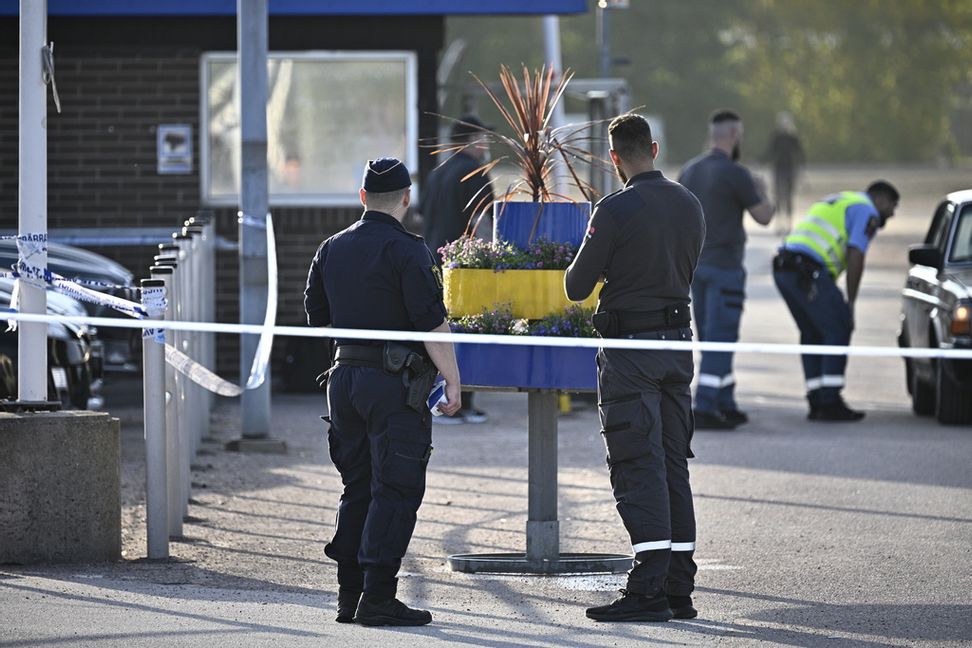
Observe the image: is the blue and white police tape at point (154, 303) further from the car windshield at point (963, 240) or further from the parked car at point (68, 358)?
the car windshield at point (963, 240)

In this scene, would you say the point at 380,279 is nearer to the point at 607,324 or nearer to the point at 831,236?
the point at 607,324

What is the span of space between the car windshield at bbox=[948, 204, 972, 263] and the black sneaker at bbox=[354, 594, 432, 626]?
740 centimetres

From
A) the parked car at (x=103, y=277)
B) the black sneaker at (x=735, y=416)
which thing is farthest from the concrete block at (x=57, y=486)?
the black sneaker at (x=735, y=416)

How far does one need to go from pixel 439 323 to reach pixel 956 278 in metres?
6.88

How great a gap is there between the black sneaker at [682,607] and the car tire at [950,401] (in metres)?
5.86

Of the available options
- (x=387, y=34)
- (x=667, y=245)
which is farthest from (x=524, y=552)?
(x=387, y=34)

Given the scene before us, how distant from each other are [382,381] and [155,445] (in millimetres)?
1700

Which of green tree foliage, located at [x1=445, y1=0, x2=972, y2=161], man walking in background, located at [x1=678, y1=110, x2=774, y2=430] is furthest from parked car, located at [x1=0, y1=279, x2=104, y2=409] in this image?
green tree foliage, located at [x1=445, y1=0, x2=972, y2=161]

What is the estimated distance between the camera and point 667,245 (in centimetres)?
705

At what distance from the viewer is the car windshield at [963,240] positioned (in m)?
13.1

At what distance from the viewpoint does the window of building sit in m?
15.2

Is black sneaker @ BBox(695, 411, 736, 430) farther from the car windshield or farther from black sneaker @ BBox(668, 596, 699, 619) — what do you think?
black sneaker @ BBox(668, 596, 699, 619)

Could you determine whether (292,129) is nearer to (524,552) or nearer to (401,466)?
(524,552)

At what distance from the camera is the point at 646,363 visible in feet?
22.9
